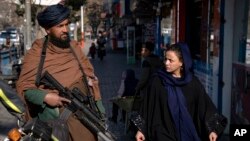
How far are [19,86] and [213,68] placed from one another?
4.72m

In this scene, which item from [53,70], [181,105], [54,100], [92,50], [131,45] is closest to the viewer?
[54,100]

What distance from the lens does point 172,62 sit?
168 inches

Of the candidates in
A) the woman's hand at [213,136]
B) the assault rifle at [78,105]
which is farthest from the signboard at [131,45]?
the assault rifle at [78,105]

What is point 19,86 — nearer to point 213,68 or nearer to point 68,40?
point 68,40

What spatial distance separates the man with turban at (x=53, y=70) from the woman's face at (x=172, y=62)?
697mm

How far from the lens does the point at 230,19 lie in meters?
7.69

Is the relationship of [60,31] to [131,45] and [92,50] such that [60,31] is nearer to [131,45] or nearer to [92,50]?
[131,45]

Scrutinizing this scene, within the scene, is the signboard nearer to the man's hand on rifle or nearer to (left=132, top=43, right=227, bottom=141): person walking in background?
(left=132, top=43, right=227, bottom=141): person walking in background

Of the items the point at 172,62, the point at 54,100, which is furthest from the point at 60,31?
the point at 172,62

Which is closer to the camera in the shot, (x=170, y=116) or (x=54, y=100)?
(x=54, y=100)

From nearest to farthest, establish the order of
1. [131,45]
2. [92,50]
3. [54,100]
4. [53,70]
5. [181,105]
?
[54,100]
[53,70]
[181,105]
[131,45]
[92,50]

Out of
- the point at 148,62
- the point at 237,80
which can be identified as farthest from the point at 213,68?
the point at 148,62

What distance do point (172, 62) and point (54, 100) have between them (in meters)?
1.06

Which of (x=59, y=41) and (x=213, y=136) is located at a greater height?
(x=59, y=41)
